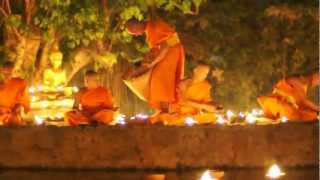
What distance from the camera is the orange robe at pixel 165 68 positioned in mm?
8961

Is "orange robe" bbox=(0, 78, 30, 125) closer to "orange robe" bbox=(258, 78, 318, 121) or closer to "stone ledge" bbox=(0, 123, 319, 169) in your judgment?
"stone ledge" bbox=(0, 123, 319, 169)

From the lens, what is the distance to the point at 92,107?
858 centimetres

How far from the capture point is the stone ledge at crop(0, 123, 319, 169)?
8.07 m

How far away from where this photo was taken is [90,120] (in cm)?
852

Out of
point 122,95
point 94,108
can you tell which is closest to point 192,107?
point 94,108

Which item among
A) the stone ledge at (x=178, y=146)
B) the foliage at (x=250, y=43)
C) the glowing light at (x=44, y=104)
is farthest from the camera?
the foliage at (x=250, y=43)

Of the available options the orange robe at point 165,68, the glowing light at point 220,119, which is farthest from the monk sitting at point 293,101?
the orange robe at point 165,68

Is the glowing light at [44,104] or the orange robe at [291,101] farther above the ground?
the glowing light at [44,104]

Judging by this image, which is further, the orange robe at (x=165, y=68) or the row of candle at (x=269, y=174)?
the orange robe at (x=165, y=68)

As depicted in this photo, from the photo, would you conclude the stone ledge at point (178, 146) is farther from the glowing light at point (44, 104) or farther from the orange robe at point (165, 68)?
the glowing light at point (44, 104)

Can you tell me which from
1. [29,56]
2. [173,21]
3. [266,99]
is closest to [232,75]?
[173,21]

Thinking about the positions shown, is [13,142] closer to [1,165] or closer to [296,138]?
[1,165]

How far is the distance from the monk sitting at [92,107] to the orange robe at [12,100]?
2.20ft

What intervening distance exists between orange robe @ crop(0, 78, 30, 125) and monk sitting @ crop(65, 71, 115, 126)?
2.20ft
